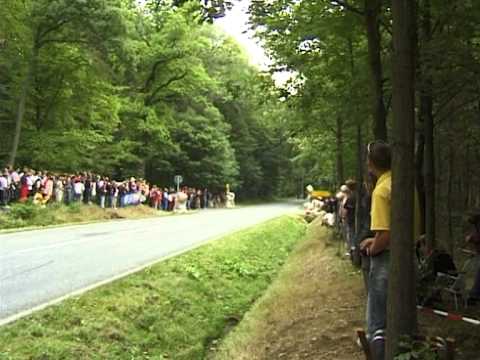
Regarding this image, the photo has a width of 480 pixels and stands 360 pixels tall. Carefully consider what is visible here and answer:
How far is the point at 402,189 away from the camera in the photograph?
475 centimetres

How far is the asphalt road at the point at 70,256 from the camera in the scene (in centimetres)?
1133

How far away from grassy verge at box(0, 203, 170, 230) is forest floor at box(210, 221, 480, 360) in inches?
498

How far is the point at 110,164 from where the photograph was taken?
1956 inches

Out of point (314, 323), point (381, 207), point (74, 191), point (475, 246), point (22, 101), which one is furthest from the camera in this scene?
point (22, 101)

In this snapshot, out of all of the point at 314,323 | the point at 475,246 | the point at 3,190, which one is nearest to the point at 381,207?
the point at 475,246

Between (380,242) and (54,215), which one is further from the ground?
(380,242)

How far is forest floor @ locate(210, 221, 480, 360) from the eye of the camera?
24.6 ft

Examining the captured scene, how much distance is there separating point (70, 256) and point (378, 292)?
1156 cm

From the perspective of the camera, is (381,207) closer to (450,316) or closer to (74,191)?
(450,316)

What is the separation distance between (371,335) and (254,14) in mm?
7515

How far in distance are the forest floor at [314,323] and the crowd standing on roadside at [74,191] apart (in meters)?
15.0

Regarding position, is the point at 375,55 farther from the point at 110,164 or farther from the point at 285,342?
the point at 110,164

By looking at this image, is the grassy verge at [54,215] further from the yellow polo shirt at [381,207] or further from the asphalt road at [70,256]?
the yellow polo shirt at [381,207]

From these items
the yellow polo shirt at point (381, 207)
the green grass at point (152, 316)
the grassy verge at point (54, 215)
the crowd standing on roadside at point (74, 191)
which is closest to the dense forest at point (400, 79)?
the yellow polo shirt at point (381, 207)
